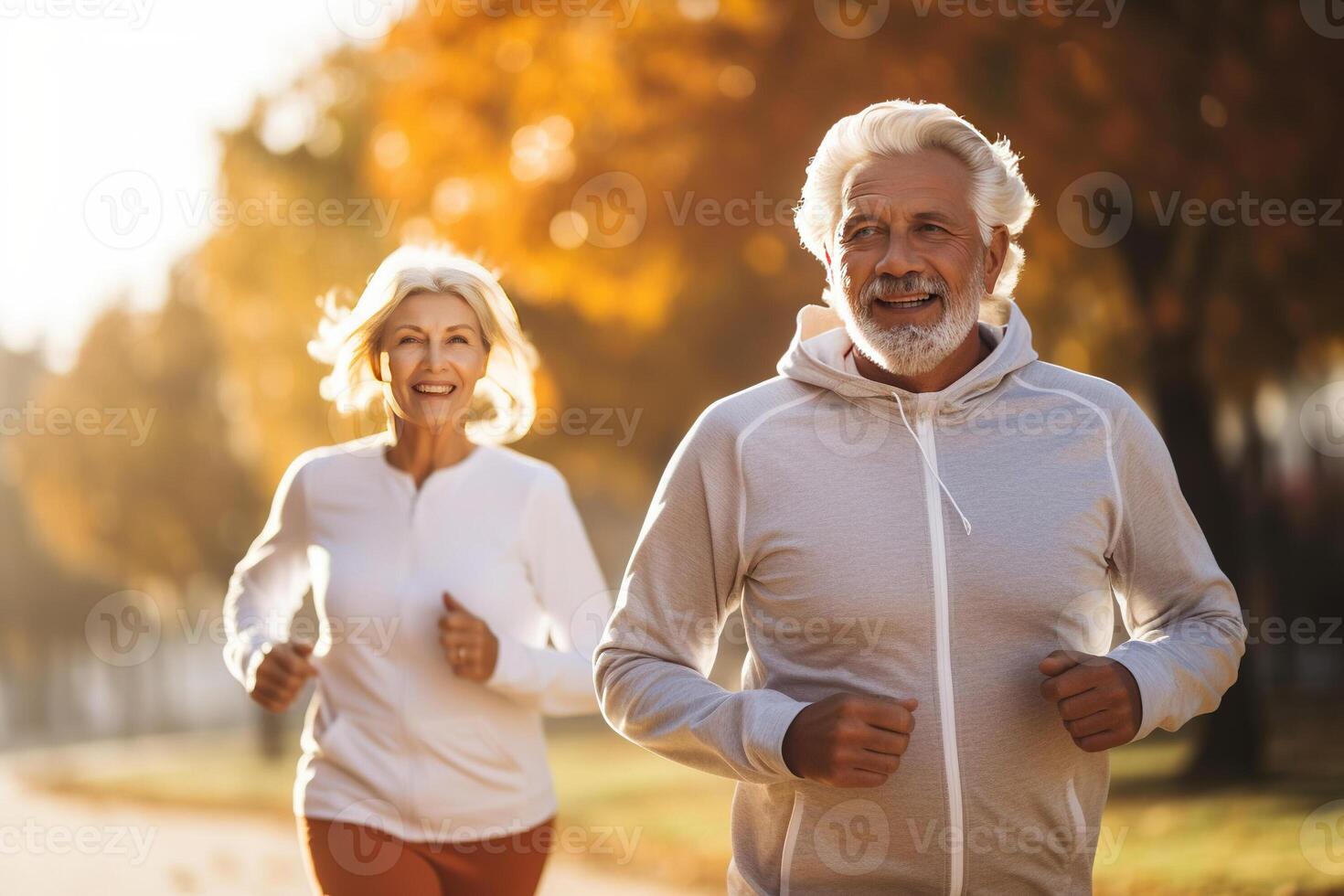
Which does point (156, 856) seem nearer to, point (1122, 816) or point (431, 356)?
point (1122, 816)

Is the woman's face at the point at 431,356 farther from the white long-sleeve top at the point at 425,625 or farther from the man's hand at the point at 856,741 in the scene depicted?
the man's hand at the point at 856,741

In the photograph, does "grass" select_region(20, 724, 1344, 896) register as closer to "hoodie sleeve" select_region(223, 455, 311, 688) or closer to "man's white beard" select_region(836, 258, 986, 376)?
"man's white beard" select_region(836, 258, 986, 376)

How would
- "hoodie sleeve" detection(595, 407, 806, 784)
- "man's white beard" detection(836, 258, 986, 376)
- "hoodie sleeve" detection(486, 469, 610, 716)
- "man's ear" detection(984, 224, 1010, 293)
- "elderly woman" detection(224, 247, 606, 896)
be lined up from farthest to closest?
1. "hoodie sleeve" detection(486, 469, 610, 716)
2. "elderly woman" detection(224, 247, 606, 896)
3. "man's ear" detection(984, 224, 1010, 293)
4. "man's white beard" detection(836, 258, 986, 376)
5. "hoodie sleeve" detection(595, 407, 806, 784)

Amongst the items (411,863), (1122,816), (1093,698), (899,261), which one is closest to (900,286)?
(899,261)

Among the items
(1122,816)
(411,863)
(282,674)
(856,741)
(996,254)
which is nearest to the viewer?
(856,741)

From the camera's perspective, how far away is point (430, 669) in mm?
4727

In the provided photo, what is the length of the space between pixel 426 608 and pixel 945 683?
6.60 ft

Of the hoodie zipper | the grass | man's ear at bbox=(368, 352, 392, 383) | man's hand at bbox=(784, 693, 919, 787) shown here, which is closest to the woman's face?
man's ear at bbox=(368, 352, 392, 383)

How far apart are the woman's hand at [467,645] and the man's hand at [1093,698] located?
1.96m

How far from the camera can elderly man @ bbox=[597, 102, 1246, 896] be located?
324 centimetres

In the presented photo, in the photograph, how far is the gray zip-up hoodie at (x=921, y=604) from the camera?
10.7ft

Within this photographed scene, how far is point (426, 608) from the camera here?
4770 millimetres

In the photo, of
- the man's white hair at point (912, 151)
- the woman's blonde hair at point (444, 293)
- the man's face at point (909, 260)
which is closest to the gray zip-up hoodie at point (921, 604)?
the man's face at point (909, 260)

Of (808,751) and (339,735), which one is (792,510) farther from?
(339,735)
